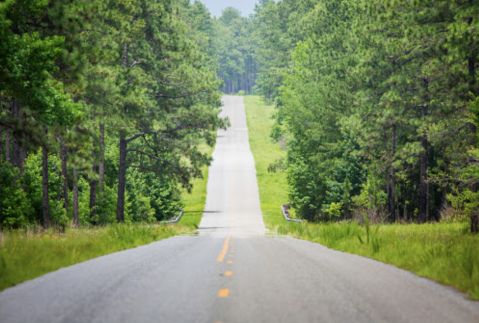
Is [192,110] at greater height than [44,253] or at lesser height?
greater

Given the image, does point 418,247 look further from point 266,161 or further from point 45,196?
point 266,161

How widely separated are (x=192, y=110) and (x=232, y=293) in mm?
25685

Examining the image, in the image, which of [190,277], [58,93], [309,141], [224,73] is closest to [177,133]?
[309,141]

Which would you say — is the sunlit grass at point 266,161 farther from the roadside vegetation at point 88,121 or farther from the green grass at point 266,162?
the roadside vegetation at point 88,121

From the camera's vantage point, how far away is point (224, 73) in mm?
158250

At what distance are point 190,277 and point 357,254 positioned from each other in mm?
6299

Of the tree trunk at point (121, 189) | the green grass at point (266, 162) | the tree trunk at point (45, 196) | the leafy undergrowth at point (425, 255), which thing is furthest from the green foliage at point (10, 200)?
the green grass at point (266, 162)

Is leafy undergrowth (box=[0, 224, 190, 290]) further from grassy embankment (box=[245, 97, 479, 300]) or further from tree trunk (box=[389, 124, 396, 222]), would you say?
tree trunk (box=[389, 124, 396, 222])

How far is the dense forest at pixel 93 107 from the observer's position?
17.8 metres

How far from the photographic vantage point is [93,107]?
1037 inches

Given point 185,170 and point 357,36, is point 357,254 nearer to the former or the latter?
point 357,36

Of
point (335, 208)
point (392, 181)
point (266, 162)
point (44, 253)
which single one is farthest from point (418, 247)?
point (266, 162)

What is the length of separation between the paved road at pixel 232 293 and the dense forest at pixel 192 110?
32.3ft

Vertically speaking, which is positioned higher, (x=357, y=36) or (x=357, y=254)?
(x=357, y=36)
